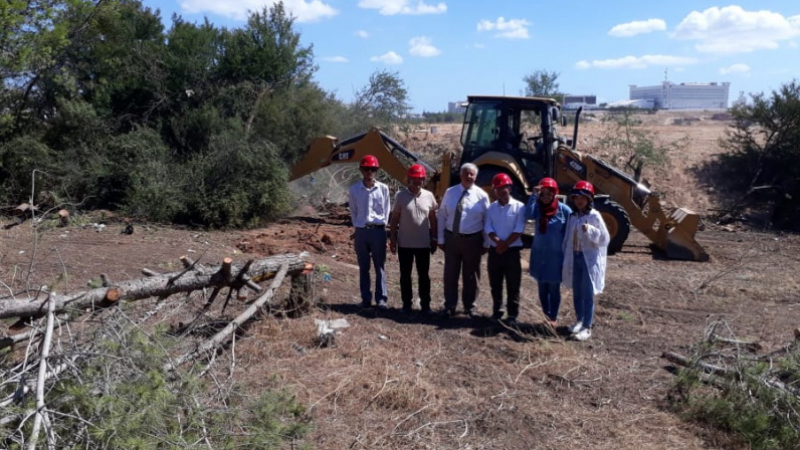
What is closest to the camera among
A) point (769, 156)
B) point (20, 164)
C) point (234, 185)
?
point (234, 185)

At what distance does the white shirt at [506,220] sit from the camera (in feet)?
27.1

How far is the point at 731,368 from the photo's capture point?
6438 mm

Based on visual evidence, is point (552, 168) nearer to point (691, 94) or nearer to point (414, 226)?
point (414, 226)

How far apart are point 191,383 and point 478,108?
9.46 metres

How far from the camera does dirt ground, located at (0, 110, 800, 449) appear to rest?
602 centimetres

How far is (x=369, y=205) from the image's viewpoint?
8.85m

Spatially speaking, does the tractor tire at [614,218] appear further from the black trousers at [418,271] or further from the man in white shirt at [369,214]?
the man in white shirt at [369,214]

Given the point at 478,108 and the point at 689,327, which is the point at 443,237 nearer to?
the point at 689,327

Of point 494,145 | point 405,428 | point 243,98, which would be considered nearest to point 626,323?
point 405,428

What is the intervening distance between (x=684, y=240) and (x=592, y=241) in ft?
20.6

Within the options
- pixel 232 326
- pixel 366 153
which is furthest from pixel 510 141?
pixel 232 326

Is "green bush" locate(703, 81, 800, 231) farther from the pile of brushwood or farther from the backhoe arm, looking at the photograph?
the pile of brushwood

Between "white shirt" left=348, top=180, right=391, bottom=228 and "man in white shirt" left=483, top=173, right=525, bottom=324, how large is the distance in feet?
3.69

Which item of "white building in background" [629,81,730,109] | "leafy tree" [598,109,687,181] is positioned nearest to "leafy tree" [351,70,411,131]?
"leafy tree" [598,109,687,181]
